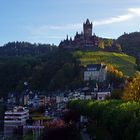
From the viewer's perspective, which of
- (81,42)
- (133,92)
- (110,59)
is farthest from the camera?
(81,42)

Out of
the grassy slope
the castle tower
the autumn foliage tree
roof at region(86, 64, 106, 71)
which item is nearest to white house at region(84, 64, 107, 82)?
roof at region(86, 64, 106, 71)

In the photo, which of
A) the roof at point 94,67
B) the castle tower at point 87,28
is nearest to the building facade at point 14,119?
the roof at point 94,67

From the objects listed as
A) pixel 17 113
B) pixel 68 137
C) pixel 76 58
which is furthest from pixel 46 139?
pixel 76 58

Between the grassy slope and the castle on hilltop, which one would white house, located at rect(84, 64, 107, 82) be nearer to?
the grassy slope

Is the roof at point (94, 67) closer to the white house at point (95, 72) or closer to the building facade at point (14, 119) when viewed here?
the white house at point (95, 72)

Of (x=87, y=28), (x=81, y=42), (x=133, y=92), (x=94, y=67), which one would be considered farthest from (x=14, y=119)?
(x=87, y=28)

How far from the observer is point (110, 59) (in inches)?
6476

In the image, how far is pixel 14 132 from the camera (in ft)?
307

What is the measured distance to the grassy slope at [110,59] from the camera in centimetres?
15319

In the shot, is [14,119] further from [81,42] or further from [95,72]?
[81,42]

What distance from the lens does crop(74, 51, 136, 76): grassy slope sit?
15319 centimetres

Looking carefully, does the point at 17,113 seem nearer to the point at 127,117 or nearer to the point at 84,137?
the point at 84,137

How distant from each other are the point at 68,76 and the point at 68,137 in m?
86.2

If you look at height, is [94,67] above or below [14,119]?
above
